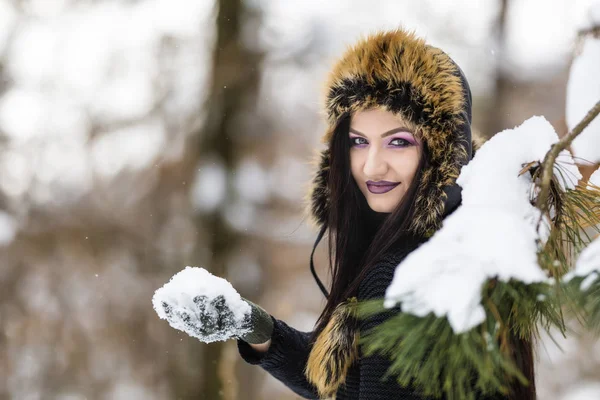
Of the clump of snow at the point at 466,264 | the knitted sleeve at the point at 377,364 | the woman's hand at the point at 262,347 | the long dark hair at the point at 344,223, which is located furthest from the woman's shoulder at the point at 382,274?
the clump of snow at the point at 466,264

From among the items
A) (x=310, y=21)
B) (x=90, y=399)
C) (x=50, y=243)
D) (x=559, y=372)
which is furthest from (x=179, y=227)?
(x=559, y=372)

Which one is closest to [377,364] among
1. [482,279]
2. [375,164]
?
[375,164]

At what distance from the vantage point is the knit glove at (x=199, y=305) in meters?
1.37

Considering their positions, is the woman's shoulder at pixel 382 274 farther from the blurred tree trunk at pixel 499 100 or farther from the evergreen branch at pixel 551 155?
the blurred tree trunk at pixel 499 100

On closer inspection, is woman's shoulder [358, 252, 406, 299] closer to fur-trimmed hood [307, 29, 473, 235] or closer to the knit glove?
fur-trimmed hood [307, 29, 473, 235]

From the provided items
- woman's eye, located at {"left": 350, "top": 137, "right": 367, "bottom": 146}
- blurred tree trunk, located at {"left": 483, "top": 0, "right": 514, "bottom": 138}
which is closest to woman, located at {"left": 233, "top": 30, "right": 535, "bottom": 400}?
woman's eye, located at {"left": 350, "top": 137, "right": 367, "bottom": 146}

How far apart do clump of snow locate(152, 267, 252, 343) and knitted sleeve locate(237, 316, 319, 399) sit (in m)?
0.41

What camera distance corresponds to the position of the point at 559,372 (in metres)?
5.41

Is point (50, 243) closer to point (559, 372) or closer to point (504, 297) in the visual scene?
point (559, 372)

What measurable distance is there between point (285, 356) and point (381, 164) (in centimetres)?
66

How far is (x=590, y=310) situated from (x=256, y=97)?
451 centimetres

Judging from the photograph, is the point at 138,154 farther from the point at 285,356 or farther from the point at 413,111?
the point at 413,111

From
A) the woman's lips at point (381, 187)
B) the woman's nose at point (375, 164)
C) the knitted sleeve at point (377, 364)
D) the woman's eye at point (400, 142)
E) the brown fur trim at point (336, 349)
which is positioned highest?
the woman's eye at point (400, 142)

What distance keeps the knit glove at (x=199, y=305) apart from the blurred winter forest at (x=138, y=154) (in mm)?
3310
